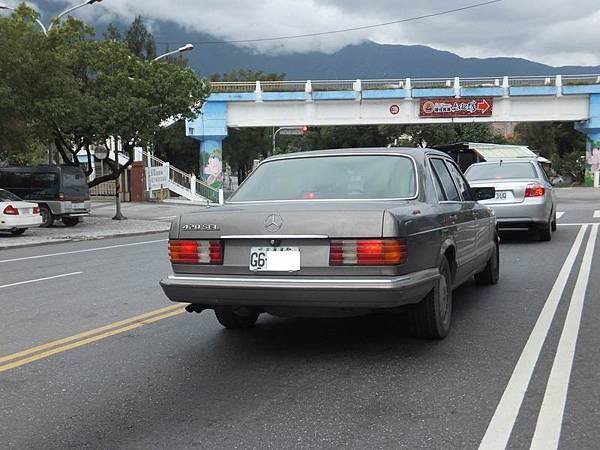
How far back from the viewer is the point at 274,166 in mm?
6145

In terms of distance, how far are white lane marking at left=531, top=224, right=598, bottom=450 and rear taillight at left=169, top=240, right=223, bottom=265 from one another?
249 centimetres

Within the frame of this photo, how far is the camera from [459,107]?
41125 millimetres

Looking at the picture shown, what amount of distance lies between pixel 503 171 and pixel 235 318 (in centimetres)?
873

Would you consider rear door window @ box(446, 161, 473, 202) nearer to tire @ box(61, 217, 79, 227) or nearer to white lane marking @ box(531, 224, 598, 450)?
white lane marking @ box(531, 224, 598, 450)

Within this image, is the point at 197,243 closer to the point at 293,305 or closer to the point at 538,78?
the point at 293,305

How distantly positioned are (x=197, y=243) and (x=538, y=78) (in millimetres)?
40742

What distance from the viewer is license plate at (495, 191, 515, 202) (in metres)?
12.3

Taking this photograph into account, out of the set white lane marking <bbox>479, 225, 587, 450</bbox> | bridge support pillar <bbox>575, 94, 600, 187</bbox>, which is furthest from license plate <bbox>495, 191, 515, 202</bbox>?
bridge support pillar <bbox>575, 94, 600, 187</bbox>

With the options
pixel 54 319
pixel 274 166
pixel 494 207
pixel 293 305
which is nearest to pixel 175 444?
pixel 293 305

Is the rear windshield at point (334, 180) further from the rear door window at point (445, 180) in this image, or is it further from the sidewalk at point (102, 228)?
the sidewalk at point (102, 228)

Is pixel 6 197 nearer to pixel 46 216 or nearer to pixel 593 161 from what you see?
pixel 46 216

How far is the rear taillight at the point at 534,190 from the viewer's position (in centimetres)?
1223

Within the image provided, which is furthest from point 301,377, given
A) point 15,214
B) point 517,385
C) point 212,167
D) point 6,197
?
point 212,167

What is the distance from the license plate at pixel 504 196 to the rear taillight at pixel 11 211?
12597 millimetres
